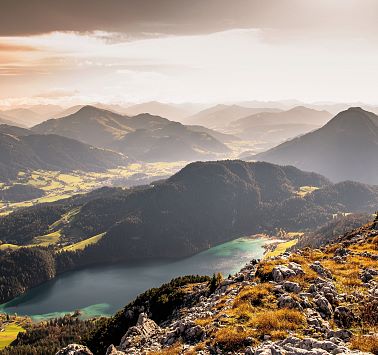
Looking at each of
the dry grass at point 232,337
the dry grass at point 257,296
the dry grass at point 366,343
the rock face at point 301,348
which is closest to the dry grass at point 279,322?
the dry grass at point 232,337

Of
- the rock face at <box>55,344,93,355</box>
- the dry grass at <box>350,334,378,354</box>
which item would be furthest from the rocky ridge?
the rock face at <box>55,344,93,355</box>

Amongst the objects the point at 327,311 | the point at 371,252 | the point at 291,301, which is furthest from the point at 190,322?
the point at 371,252

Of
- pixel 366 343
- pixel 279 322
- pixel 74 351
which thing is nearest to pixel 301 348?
pixel 366 343

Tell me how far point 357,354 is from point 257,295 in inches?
645

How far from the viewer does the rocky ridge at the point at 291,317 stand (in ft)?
97.6

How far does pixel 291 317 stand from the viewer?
113ft

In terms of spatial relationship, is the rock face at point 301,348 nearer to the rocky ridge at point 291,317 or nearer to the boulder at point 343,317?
the rocky ridge at point 291,317

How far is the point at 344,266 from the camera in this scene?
165 ft

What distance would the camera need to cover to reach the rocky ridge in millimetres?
29734

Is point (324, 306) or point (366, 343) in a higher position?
point (366, 343)

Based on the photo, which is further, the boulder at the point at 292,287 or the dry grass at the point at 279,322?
the boulder at the point at 292,287

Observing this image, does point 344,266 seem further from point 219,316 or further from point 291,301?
point 219,316

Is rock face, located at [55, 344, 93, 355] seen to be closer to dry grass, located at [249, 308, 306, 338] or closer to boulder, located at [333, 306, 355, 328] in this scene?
dry grass, located at [249, 308, 306, 338]

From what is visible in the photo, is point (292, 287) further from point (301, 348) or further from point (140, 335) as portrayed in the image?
point (140, 335)
